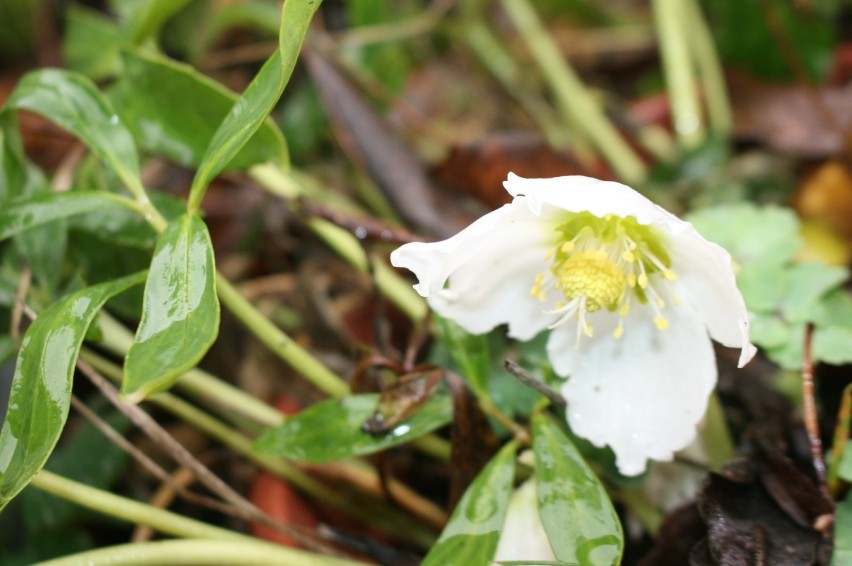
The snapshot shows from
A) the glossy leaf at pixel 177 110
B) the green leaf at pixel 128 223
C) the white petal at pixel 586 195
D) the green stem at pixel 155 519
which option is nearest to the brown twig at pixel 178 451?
the green stem at pixel 155 519

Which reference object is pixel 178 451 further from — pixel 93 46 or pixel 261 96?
pixel 93 46

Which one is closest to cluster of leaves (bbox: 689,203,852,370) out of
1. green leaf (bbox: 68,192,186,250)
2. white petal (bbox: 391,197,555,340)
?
white petal (bbox: 391,197,555,340)

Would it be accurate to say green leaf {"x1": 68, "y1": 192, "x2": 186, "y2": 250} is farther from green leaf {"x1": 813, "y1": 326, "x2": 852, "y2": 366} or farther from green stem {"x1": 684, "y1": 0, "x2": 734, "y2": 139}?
green stem {"x1": 684, "y1": 0, "x2": 734, "y2": 139}

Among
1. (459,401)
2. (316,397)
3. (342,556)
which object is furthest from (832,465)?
(316,397)

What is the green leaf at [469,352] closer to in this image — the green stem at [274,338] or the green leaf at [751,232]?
the green stem at [274,338]

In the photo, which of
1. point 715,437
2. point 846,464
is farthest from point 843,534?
point 715,437

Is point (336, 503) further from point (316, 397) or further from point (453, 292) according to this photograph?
point (453, 292)
